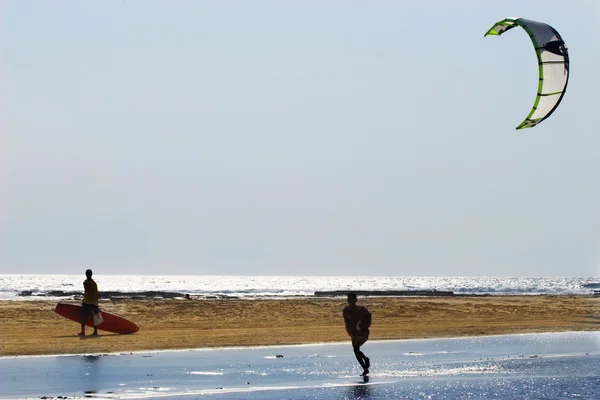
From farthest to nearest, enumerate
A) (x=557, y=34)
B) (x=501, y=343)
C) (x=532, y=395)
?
(x=501, y=343)
(x=557, y=34)
(x=532, y=395)

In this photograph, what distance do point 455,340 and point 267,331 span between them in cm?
445

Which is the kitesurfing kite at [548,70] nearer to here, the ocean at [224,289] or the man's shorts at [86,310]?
the man's shorts at [86,310]

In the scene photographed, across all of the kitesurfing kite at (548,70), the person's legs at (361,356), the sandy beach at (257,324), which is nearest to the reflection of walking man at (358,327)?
the person's legs at (361,356)

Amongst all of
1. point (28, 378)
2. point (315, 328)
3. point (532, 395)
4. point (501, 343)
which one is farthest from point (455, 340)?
point (28, 378)

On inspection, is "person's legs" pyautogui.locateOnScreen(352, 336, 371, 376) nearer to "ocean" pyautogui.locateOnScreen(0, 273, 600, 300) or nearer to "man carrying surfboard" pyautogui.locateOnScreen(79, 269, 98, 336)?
"man carrying surfboard" pyautogui.locateOnScreen(79, 269, 98, 336)

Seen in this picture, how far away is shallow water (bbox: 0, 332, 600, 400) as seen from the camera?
1242 cm

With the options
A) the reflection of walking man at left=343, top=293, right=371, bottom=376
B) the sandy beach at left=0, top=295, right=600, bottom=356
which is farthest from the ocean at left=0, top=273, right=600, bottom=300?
the reflection of walking man at left=343, top=293, right=371, bottom=376

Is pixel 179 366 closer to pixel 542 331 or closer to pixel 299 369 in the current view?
pixel 299 369

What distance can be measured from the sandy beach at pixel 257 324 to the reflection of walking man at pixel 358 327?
490 centimetres

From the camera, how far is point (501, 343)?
2031 centimetres

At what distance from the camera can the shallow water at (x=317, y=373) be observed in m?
12.4

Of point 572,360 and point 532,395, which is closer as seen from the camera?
point 532,395

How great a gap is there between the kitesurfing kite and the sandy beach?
688cm

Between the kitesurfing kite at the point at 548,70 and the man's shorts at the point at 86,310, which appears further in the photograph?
the man's shorts at the point at 86,310
